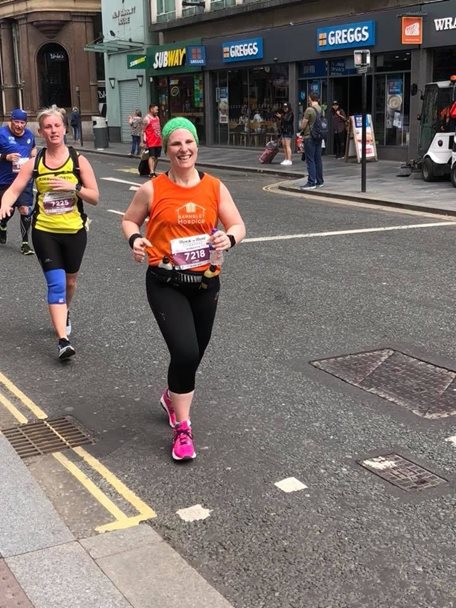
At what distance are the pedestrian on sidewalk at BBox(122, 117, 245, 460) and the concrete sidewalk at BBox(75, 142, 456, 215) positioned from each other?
32.5 feet

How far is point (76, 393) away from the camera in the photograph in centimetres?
525

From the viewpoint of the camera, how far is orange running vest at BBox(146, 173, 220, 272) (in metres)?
3.99

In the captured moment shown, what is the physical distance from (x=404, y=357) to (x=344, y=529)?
8.41ft

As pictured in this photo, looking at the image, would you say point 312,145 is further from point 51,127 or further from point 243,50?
point 243,50

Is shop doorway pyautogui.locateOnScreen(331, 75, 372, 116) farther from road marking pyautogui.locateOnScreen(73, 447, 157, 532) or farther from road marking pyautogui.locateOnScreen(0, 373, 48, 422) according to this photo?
road marking pyautogui.locateOnScreen(73, 447, 157, 532)

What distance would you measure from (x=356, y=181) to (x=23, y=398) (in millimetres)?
14360

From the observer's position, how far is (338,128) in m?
23.8

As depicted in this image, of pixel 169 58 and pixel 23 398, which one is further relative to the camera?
pixel 169 58

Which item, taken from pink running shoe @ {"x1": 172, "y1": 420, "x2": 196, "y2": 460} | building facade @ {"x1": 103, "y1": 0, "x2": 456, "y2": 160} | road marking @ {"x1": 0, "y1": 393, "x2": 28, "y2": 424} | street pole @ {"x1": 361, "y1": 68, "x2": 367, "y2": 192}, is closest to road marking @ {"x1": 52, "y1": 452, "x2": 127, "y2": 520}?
pink running shoe @ {"x1": 172, "y1": 420, "x2": 196, "y2": 460}

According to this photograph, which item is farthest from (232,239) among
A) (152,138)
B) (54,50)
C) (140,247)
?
(54,50)

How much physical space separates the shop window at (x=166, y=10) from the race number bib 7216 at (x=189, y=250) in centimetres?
3064

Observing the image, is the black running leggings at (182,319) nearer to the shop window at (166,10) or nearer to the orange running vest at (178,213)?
the orange running vest at (178,213)

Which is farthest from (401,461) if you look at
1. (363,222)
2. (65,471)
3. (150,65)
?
(150,65)

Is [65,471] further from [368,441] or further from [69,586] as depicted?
[368,441]
